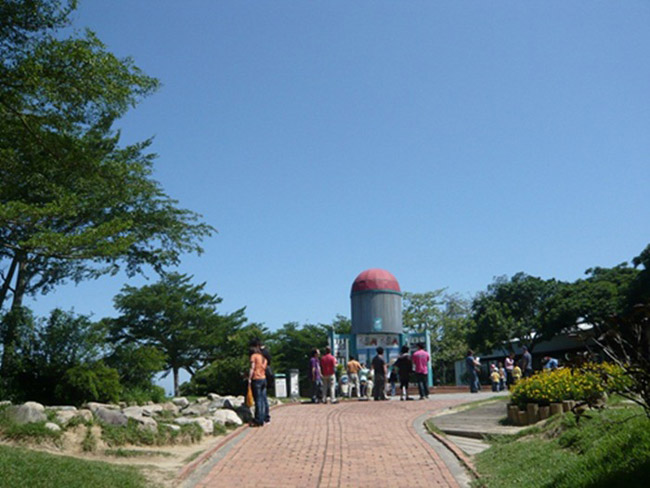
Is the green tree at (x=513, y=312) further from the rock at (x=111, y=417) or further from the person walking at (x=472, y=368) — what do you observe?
the rock at (x=111, y=417)

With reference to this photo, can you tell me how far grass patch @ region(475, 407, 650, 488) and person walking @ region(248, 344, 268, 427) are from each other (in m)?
5.06

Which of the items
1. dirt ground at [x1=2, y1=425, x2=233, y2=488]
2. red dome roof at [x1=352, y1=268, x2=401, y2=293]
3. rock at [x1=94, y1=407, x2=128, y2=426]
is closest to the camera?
dirt ground at [x1=2, y1=425, x2=233, y2=488]

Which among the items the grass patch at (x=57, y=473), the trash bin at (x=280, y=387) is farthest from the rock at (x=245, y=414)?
the trash bin at (x=280, y=387)

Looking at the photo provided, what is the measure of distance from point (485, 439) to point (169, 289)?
123 ft

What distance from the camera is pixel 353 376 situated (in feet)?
70.2

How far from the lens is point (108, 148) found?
23219 millimetres

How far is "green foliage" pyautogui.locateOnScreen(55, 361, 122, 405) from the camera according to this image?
52.8 feet

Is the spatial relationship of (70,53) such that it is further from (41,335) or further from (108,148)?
(108,148)

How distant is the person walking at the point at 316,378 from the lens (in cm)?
1852

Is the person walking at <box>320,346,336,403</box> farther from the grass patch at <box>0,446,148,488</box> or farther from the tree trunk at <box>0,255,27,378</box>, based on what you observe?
the grass patch at <box>0,446,148,488</box>

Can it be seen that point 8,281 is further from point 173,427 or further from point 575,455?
point 575,455

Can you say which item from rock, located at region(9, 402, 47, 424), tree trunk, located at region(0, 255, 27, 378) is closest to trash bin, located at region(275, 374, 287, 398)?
tree trunk, located at region(0, 255, 27, 378)

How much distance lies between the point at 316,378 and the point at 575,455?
38.1 feet

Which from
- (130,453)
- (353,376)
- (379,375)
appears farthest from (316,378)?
(130,453)
